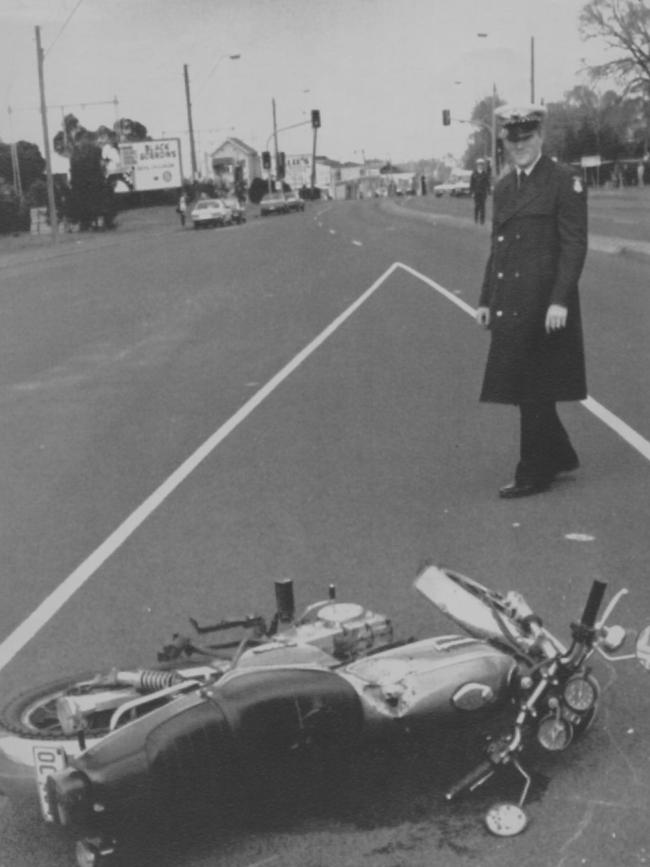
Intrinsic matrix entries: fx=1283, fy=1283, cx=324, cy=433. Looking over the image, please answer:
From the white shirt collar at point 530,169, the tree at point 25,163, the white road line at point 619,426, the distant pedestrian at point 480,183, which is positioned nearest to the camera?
the white shirt collar at point 530,169

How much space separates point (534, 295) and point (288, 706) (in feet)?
13.2

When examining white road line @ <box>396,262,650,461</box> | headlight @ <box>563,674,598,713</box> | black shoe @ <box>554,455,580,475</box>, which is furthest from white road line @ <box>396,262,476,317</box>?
headlight @ <box>563,674,598,713</box>

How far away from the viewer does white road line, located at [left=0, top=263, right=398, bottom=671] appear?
525 centimetres

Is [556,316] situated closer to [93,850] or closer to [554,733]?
[554,733]

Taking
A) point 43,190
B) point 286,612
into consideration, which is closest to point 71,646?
point 286,612

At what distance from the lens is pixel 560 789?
12.0 ft

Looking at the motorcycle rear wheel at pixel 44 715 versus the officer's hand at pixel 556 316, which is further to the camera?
the officer's hand at pixel 556 316

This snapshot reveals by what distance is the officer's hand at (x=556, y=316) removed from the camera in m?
6.68

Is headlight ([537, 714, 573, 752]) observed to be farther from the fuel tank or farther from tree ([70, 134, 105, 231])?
tree ([70, 134, 105, 231])

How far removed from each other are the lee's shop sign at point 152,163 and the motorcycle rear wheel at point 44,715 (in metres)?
85.6

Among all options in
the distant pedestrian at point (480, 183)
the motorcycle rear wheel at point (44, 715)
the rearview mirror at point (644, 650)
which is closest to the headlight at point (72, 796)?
the motorcycle rear wheel at point (44, 715)

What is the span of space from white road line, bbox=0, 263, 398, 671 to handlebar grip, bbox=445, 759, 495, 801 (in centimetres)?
205

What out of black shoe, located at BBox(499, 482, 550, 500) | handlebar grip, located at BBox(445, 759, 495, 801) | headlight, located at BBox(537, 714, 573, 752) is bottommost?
black shoe, located at BBox(499, 482, 550, 500)

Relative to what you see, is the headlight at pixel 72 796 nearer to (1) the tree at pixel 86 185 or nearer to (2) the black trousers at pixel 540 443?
(2) the black trousers at pixel 540 443
